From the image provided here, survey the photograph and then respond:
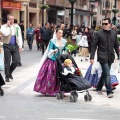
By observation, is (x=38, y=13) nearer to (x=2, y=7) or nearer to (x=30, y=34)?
(x=2, y=7)

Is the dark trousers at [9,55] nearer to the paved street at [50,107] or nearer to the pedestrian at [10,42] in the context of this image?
the pedestrian at [10,42]

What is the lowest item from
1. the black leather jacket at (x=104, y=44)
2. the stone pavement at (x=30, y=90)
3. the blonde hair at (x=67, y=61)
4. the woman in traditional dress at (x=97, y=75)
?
the stone pavement at (x=30, y=90)

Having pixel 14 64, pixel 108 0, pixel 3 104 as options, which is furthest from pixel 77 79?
pixel 108 0

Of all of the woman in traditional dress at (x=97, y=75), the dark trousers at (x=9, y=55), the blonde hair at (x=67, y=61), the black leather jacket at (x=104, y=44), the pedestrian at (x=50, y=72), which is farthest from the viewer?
the dark trousers at (x=9, y=55)

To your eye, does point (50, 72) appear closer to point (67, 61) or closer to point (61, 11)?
point (67, 61)

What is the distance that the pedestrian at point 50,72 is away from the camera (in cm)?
1028

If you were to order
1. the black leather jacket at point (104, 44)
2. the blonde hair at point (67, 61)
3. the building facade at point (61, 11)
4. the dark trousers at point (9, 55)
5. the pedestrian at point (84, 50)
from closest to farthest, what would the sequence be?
the blonde hair at point (67, 61)
the black leather jacket at point (104, 44)
the dark trousers at point (9, 55)
the pedestrian at point (84, 50)
the building facade at point (61, 11)

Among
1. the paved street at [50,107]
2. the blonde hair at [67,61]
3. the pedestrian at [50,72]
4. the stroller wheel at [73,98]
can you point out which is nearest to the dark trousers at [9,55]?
the paved street at [50,107]

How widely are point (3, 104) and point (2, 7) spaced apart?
101 feet

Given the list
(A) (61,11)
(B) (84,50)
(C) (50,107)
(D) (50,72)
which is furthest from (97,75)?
(A) (61,11)

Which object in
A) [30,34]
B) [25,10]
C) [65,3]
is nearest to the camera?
[30,34]

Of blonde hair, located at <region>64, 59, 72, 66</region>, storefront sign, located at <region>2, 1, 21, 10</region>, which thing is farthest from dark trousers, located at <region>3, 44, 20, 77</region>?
storefront sign, located at <region>2, 1, 21, 10</region>

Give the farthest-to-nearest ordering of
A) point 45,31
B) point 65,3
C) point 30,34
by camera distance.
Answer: point 65,3 → point 30,34 → point 45,31

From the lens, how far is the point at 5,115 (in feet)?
26.6
